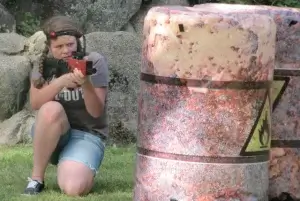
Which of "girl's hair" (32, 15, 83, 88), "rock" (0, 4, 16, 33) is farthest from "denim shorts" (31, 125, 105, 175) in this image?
"rock" (0, 4, 16, 33)

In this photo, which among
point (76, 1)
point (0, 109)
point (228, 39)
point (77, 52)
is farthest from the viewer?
point (76, 1)

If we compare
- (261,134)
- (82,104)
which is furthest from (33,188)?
(261,134)

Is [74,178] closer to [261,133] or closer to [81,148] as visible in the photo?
[81,148]

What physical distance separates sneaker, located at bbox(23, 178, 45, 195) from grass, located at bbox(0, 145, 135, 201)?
4 centimetres

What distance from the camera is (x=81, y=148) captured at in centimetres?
550

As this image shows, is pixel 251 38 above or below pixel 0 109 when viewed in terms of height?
above

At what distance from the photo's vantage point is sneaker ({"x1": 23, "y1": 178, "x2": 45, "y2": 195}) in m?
5.41

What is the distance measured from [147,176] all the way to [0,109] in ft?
12.3

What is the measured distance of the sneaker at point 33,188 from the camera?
5406mm

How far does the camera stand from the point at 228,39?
166 inches

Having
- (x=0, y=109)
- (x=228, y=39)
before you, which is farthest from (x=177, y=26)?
(x=0, y=109)

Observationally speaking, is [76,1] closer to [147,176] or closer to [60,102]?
[60,102]

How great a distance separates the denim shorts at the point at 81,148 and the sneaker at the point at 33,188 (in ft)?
0.61

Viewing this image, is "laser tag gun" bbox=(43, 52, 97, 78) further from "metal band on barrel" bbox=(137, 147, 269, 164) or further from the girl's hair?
"metal band on barrel" bbox=(137, 147, 269, 164)
